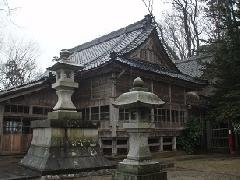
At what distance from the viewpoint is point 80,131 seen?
1101cm

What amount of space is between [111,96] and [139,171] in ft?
27.6

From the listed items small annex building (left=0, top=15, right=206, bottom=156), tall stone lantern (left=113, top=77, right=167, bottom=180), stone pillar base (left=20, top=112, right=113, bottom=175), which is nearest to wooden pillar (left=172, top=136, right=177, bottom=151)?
small annex building (left=0, top=15, right=206, bottom=156)

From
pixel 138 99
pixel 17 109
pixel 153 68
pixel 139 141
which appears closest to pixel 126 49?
pixel 153 68

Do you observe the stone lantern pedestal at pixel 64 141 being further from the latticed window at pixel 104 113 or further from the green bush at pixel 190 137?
the green bush at pixel 190 137

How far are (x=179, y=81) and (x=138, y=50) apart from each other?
13.2ft

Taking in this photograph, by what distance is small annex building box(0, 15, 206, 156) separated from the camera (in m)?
15.7

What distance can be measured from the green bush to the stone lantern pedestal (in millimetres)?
10440

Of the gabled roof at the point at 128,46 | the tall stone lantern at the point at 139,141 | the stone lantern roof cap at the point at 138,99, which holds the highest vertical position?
the gabled roof at the point at 128,46

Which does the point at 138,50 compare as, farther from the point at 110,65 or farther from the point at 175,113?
the point at 175,113

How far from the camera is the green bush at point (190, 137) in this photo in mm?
20125

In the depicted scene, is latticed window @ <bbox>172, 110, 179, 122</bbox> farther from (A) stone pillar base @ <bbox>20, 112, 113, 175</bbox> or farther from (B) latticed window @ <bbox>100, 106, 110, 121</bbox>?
(A) stone pillar base @ <bbox>20, 112, 113, 175</bbox>

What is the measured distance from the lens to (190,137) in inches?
805

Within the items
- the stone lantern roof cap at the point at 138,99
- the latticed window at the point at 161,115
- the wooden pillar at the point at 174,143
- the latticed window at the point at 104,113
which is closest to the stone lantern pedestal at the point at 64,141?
the stone lantern roof cap at the point at 138,99

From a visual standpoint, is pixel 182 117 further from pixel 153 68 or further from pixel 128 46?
pixel 128 46
